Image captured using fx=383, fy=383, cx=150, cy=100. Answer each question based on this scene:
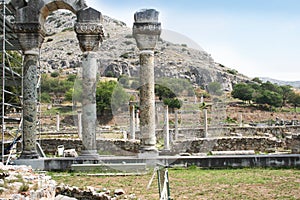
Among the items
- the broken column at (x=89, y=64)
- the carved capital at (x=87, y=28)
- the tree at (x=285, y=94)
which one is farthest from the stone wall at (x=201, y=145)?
the tree at (x=285, y=94)

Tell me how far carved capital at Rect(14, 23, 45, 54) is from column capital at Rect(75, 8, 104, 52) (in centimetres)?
138

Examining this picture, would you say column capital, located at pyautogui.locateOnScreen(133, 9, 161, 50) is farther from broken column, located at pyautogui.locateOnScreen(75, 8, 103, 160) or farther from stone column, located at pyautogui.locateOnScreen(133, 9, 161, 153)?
broken column, located at pyautogui.locateOnScreen(75, 8, 103, 160)

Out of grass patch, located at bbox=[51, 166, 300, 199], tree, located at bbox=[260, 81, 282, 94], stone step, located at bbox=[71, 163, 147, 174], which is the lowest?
grass patch, located at bbox=[51, 166, 300, 199]

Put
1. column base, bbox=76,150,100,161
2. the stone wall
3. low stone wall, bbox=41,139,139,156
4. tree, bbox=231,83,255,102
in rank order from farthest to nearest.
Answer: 1. tree, bbox=231,83,255,102
2. the stone wall
3. low stone wall, bbox=41,139,139,156
4. column base, bbox=76,150,100,161

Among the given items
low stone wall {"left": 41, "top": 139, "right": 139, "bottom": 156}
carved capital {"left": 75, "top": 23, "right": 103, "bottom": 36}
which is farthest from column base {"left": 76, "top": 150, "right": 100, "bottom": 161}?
low stone wall {"left": 41, "top": 139, "right": 139, "bottom": 156}

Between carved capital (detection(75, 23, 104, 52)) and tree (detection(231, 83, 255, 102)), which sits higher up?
tree (detection(231, 83, 255, 102))

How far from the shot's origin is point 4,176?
7926 millimetres

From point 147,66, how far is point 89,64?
78.9 inches

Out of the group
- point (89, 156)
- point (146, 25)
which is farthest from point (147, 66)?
point (89, 156)

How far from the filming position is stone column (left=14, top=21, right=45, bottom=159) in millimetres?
12859

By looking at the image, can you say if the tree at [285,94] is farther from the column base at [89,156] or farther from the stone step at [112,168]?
the stone step at [112,168]

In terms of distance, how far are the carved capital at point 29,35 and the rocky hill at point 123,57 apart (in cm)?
211

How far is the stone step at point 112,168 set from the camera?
1207cm

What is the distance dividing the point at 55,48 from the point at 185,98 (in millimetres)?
83968
